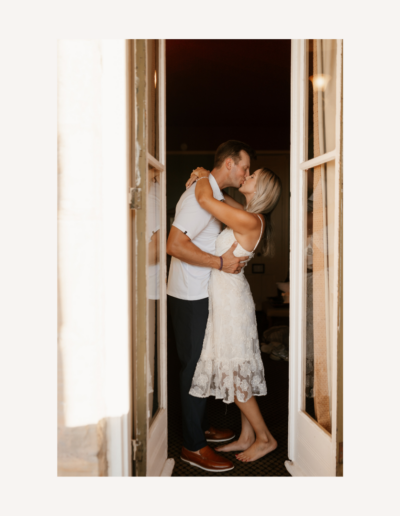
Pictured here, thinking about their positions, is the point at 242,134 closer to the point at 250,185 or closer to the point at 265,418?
the point at 250,185

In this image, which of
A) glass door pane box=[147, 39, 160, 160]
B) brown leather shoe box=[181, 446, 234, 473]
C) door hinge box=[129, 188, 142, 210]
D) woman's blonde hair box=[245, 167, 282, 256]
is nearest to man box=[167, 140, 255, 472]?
brown leather shoe box=[181, 446, 234, 473]

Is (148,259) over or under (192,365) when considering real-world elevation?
over

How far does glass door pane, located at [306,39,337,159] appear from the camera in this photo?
6.05 ft

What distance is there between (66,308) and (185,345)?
91 cm

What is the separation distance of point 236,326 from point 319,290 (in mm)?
521

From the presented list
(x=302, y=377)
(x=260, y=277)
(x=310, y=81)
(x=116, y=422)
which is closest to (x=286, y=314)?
(x=260, y=277)

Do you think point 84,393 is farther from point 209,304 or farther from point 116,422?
point 209,304

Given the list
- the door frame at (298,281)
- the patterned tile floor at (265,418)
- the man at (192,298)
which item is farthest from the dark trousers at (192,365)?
the door frame at (298,281)

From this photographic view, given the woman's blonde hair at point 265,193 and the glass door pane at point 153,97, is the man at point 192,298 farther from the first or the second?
the glass door pane at point 153,97

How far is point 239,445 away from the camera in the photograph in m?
2.41

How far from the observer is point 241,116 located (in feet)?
20.0

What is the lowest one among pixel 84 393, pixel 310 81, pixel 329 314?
pixel 84 393

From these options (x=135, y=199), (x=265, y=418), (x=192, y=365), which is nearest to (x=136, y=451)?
(x=192, y=365)

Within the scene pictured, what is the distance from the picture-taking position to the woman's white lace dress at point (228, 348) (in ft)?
7.34
